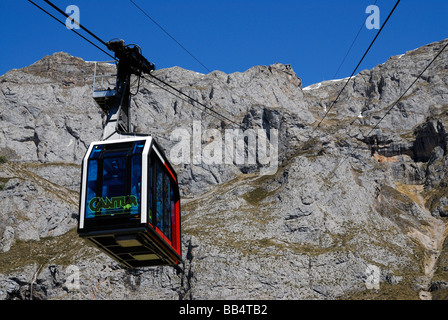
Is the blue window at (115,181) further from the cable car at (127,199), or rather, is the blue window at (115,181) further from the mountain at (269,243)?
the mountain at (269,243)

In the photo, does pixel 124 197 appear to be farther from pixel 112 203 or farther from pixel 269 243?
pixel 269 243

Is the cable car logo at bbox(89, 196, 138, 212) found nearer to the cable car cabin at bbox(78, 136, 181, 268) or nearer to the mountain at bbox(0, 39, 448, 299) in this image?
the cable car cabin at bbox(78, 136, 181, 268)

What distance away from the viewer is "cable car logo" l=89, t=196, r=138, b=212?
27344 millimetres

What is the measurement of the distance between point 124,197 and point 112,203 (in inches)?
25.8

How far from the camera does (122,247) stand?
29188 mm

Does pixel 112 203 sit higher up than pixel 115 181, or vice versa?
pixel 115 181

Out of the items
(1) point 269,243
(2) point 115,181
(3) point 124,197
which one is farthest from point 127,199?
(1) point 269,243

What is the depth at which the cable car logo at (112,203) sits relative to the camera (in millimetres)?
27344

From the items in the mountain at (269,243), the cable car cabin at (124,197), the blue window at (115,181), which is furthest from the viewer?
the mountain at (269,243)

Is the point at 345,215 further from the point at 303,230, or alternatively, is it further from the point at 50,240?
the point at 50,240

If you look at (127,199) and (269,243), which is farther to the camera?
(269,243)

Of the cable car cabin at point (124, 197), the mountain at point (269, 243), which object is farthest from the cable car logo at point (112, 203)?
the mountain at point (269, 243)

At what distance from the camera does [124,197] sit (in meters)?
27.6
